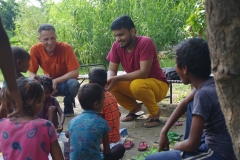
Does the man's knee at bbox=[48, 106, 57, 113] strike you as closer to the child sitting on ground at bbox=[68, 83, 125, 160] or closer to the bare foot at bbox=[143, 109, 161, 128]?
the child sitting on ground at bbox=[68, 83, 125, 160]

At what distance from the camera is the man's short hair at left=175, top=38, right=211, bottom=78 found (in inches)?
85.9

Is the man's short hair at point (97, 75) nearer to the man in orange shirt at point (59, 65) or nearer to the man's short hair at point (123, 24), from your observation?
the man's short hair at point (123, 24)

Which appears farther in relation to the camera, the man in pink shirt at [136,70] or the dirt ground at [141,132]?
the man in pink shirt at [136,70]

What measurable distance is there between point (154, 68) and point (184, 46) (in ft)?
7.41

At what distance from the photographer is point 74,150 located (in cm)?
265

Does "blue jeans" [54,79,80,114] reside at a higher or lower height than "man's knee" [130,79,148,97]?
lower

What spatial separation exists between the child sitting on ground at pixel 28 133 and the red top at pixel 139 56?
2264mm

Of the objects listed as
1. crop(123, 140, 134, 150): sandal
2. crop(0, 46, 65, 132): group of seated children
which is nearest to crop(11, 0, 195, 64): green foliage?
crop(123, 140, 134, 150): sandal

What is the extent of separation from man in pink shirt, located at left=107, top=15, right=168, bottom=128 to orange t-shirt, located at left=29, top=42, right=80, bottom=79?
0.67 metres

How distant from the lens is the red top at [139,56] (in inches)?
169

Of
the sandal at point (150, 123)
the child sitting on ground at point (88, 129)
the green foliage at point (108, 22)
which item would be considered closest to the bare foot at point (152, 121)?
the sandal at point (150, 123)

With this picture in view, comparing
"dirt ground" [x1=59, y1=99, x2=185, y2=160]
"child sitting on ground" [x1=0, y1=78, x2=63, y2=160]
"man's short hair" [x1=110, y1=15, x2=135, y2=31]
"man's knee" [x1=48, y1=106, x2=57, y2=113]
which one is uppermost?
"man's short hair" [x1=110, y1=15, x2=135, y2=31]

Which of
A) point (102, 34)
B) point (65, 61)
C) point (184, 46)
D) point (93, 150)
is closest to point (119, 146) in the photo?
point (93, 150)

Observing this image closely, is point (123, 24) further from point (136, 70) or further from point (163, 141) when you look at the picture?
point (163, 141)
